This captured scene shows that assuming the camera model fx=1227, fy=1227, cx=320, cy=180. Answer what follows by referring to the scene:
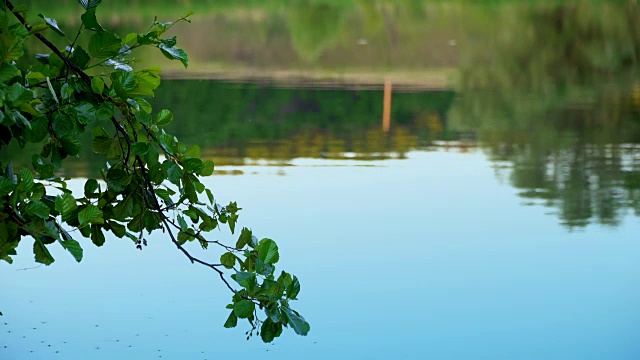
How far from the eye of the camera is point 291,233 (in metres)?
5.93

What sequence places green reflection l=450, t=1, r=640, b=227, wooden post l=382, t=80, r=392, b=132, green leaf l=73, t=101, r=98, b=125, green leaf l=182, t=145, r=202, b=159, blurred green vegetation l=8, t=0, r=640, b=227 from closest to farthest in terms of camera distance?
green leaf l=73, t=101, r=98, b=125
green leaf l=182, t=145, r=202, b=159
green reflection l=450, t=1, r=640, b=227
blurred green vegetation l=8, t=0, r=640, b=227
wooden post l=382, t=80, r=392, b=132

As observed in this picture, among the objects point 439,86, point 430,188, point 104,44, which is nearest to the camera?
point 104,44

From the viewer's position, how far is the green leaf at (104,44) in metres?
2.04

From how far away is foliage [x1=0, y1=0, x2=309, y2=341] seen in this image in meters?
1.99

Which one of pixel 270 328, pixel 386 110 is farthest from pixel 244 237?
pixel 386 110

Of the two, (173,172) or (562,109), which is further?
(562,109)

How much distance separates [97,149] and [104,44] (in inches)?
14.4

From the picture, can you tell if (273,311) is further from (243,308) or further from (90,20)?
(90,20)

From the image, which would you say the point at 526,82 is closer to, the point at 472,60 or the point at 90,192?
the point at 472,60

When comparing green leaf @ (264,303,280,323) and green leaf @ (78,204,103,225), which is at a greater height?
green leaf @ (78,204,103,225)

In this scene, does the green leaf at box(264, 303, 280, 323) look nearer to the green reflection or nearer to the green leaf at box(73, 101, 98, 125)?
the green leaf at box(73, 101, 98, 125)

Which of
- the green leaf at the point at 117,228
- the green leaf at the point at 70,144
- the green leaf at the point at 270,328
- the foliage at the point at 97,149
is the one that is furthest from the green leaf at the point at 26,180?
the green leaf at the point at 270,328

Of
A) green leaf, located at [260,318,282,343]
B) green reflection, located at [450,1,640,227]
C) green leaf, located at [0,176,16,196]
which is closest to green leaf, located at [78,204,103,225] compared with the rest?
green leaf, located at [0,176,16,196]

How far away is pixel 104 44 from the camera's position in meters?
2.05
